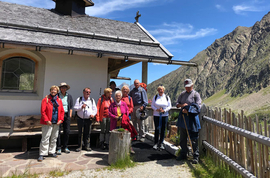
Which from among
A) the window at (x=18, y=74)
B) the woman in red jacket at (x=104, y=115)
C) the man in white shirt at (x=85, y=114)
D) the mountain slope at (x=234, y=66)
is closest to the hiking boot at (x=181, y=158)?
the woman in red jacket at (x=104, y=115)

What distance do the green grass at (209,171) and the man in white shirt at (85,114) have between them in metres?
2.88

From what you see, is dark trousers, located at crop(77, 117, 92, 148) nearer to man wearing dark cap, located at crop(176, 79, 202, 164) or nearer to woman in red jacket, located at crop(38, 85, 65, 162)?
woman in red jacket, located at crop(38, 85, 65, 162)

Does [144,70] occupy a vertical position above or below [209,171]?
above

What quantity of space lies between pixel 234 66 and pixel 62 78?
128995 mm

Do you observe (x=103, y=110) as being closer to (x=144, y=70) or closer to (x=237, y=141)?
(x=144, y=70)

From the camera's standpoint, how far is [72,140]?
6.50 m

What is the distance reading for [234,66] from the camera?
119 metres

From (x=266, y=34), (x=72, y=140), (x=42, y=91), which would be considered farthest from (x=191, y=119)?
(x=266, y=34)

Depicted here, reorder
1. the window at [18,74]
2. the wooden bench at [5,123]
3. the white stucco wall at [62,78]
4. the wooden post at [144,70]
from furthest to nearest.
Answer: the wooden post at [144,70]
the window at [18,74]
the white stucco wall at [62,78]
the wooden bench at [5,123]

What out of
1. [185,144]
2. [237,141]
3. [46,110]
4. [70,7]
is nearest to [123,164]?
[185,144]

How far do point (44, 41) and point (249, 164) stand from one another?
5.87 meters

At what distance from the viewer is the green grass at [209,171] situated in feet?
12.5

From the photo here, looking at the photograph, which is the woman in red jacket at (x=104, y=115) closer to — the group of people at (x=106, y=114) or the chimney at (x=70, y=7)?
the group of people at (x=106, y=114)

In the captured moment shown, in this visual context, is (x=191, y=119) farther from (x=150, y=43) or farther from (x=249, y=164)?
(x=150, y=43)
